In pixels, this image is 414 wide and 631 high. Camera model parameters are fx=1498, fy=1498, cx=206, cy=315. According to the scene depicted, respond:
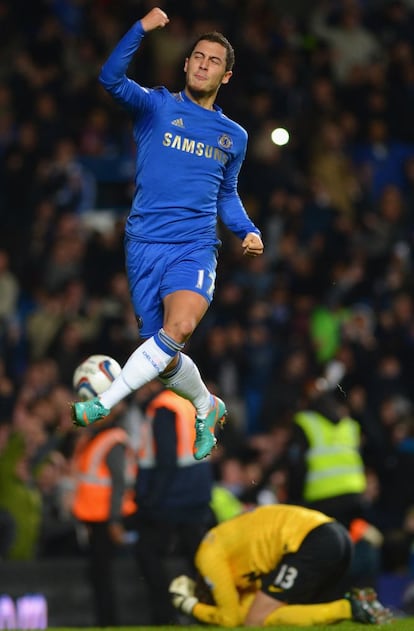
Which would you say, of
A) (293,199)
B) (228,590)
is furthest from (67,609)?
(293,199)

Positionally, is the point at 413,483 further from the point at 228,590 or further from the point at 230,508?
the point at 228,590

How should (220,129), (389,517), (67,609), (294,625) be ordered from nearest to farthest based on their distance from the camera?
(220,129)
(294,625)
(67,609)
(389,517)

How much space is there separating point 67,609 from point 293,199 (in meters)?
6.51

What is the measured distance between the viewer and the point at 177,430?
10734 millimetres

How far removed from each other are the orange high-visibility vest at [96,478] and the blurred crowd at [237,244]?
3.72ft

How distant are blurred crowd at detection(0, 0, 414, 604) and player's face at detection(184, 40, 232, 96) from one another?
5341 millimetres

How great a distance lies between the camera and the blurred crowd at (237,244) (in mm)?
14180

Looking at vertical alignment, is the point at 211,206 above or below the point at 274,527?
above

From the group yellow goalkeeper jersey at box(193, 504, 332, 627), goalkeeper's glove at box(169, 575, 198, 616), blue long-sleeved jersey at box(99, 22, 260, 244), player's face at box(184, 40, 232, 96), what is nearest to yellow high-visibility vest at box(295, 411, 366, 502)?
yellow goalkeeper jersey at box(193, 504, 332, 627)

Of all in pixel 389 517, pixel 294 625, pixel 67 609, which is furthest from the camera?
pixel 389 517

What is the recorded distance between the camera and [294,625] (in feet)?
29.9

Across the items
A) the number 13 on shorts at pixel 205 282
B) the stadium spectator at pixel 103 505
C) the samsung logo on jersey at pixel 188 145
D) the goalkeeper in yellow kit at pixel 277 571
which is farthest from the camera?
the stadium spectator at pixel 103 505

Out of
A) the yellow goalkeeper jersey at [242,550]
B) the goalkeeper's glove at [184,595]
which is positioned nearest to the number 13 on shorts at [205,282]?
the yellow goalkeeper jersey at [242,550]

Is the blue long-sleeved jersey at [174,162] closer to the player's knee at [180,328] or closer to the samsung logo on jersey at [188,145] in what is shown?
the samsung logo on jersey at [188,145]
